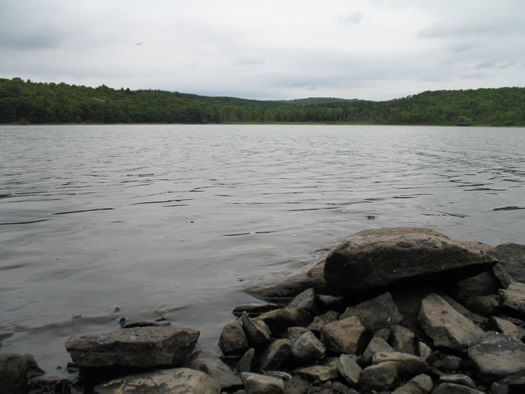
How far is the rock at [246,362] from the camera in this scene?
509cm

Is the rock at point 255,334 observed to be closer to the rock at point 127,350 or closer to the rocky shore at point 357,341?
the rocky shore at point 357,341

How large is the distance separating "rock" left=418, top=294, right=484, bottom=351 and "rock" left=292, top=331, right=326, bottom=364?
4.64 ft

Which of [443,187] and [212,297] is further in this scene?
[443,187]

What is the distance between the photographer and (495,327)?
5.82 metres

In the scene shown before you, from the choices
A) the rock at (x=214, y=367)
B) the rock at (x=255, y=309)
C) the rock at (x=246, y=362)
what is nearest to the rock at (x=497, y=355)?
the rock at (x=246, y=362)

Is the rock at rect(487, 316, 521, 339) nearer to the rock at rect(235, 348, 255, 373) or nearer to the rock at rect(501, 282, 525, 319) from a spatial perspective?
the rock at rect(501, 282, 525, 319)

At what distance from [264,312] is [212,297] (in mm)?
1149

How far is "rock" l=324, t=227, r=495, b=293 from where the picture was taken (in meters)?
6.27

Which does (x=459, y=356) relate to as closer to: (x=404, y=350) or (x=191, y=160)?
(x=404, y=350)

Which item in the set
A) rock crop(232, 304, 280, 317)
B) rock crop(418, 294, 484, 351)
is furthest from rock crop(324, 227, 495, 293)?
rock crop(232, 304, 280, 317)

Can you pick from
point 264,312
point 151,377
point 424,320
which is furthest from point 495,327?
point 151,377

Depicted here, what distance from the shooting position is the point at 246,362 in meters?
5.16

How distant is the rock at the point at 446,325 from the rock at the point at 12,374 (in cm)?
463

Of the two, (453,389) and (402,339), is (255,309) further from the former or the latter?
(453,389)
